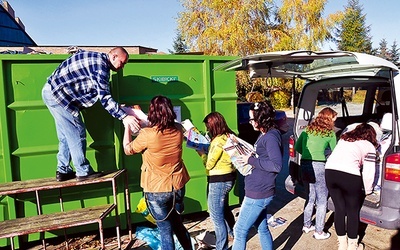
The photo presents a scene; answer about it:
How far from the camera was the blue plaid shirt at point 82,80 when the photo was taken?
10.6 feet

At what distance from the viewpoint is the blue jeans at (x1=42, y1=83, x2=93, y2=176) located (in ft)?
10.9

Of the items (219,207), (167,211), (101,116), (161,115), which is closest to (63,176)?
(101,116)

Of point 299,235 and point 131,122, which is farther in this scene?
point 299,235

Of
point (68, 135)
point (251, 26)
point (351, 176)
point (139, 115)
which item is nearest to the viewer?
point (351, 176)

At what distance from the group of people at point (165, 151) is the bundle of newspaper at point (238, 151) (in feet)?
0.17

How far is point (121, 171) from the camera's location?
3768mm

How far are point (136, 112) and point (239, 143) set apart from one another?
3.97ft

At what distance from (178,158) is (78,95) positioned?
4.21 ft

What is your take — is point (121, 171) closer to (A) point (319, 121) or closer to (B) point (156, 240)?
(B) point (156, 240)

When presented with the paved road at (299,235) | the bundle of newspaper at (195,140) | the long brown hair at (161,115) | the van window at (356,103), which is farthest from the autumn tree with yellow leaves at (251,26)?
the long brown hair at (161,115)

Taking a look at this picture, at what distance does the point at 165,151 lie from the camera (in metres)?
2.94

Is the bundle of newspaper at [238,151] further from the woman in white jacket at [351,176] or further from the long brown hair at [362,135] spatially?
the long brown hair at [362,135]

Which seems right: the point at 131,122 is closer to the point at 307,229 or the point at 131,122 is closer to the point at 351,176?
the point at 351,176

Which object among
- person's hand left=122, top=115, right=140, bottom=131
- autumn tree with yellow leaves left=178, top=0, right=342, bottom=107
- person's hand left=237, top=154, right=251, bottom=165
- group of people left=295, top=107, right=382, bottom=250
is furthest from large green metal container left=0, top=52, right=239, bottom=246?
autumn tree with yellow leaves left=178, top=0, right=342, bottom=107
